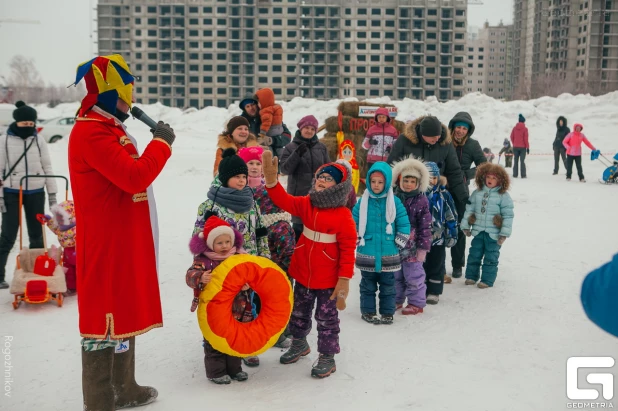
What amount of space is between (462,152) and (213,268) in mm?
4079

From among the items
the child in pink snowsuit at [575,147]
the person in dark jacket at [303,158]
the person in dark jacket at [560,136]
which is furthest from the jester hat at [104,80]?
the person in dark jacket at [560,136]

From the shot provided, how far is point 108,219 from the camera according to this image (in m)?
3.20

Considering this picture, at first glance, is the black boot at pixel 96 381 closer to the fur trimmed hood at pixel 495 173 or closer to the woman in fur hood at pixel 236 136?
the woman in fur hood at pixel 236 136

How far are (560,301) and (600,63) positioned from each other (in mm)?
101834

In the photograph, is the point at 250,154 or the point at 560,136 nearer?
the point at 250,154

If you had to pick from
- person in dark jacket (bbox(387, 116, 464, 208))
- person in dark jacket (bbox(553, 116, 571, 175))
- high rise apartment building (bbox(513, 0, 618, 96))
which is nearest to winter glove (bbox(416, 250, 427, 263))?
person in dark jacket (bbox(387, 116, 464, 208))

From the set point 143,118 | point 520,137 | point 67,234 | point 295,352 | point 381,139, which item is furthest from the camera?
point 520,137

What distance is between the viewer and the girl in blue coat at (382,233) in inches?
207

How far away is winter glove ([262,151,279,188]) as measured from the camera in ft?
13.1

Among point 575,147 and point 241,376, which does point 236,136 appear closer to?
point 241,376

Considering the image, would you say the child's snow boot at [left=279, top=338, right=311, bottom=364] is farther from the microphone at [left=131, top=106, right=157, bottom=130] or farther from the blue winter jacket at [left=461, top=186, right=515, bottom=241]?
the blue winter jacket at [left=461, top=186, right=515, bottom=241]

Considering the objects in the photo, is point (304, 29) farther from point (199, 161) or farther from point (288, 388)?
point (288, 388)

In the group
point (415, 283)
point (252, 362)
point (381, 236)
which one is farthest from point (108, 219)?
point (415, 283)

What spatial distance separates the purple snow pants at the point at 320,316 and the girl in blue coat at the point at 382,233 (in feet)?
3.50
